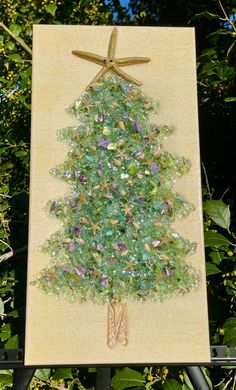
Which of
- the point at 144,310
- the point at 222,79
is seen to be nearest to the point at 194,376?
the point at 144,310

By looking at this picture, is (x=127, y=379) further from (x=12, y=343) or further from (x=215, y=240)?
(x=215, y=240)

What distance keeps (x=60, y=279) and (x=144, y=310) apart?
17 centimetres

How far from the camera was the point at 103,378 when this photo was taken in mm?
1143

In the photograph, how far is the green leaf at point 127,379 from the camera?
1242 mm

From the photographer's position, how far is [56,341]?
1.01 metres

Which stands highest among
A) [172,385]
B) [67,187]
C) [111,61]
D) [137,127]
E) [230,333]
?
[111,61]

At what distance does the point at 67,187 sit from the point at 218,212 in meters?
0.43

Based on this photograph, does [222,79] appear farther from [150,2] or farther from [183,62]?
[150,2]

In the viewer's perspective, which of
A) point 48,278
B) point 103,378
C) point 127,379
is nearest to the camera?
point 48,278

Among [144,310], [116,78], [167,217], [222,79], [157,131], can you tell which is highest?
[222,79]

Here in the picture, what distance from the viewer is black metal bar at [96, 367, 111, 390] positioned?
114 centimetres

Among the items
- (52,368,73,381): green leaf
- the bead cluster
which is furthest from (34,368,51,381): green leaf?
the bead cluster

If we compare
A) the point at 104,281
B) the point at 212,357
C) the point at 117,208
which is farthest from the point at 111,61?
the point at 212,357

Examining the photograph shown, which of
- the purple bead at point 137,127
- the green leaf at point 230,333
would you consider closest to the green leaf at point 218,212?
the green leaf at point 230,333
